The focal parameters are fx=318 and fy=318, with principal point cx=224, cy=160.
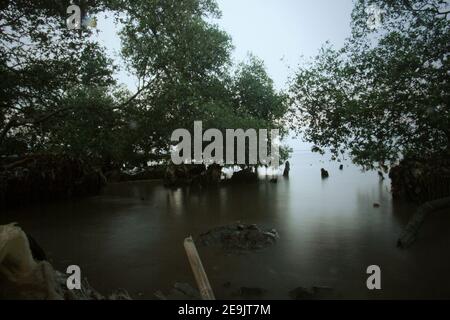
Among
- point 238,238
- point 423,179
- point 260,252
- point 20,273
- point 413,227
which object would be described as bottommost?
point 260,252

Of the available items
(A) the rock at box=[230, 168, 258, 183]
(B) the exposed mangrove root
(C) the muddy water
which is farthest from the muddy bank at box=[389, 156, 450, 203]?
(A) the rock at box=[230, 168, 258, 183]

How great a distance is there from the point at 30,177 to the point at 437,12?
2428 cm

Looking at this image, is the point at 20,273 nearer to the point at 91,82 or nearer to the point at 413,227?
the point at 413,227

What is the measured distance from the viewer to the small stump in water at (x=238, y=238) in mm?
10484

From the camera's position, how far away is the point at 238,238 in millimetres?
10953

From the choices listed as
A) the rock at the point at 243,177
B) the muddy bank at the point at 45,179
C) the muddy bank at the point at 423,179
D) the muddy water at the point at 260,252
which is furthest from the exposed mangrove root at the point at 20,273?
the rock at the point at 243,177

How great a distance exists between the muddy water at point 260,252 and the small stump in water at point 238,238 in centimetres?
50

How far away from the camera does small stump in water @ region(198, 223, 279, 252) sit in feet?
34.4

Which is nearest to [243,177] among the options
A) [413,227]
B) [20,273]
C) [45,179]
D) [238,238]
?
[45,179]

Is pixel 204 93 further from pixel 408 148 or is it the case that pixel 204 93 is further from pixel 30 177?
pixel 408 148

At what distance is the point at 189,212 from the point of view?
17.0 meters

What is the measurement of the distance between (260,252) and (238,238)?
1200 millimetres

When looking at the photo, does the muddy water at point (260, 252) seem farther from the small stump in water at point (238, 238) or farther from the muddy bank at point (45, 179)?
the muddy bank at point (45, 179)

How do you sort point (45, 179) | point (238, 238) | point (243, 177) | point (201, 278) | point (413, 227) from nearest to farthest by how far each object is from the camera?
point (201, 278), point (413, 227), point (238, 238), point (45, 179), point (243, 177)
